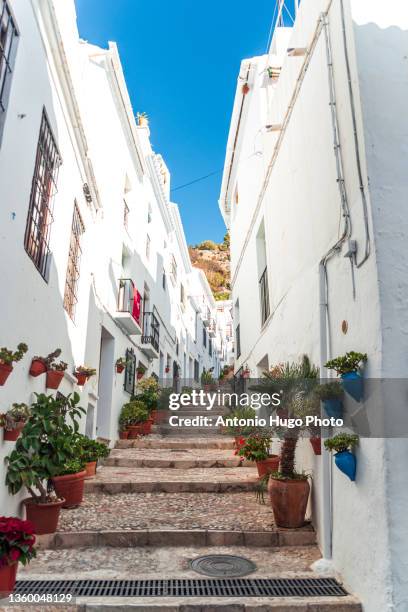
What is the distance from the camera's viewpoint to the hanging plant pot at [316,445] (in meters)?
4.91

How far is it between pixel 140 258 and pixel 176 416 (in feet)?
15.6

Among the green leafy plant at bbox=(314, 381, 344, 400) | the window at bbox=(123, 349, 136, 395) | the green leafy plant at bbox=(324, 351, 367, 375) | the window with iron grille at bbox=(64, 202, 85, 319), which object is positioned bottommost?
the green leafy plant at bbox=(314, 381, 344, 400)

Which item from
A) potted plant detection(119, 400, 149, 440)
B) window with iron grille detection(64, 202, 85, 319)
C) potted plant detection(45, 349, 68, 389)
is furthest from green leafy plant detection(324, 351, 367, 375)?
potted plant detection(119, 400, 149, 440)

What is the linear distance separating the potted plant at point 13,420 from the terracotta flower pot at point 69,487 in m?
1.38

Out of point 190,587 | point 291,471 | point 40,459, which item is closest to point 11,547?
point 190,587

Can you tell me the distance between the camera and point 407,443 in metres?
3.47

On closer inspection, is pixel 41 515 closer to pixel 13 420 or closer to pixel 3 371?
pixel 13 420

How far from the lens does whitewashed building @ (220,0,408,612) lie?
3541 millimetres

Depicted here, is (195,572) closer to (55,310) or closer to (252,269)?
(55,310)

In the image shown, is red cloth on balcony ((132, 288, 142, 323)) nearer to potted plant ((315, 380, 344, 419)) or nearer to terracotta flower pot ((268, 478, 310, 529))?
terracotta flower pot ((268, 478, 310, 529))

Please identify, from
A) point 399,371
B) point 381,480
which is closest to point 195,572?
point 381,480

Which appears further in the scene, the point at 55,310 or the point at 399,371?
the point at 55,310

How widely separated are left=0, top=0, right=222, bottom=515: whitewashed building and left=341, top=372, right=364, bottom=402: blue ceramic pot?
3.16 metres

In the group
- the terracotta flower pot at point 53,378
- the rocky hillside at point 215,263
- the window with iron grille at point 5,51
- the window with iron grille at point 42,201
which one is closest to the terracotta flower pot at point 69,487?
the terracotta flower pot at point 53,378
